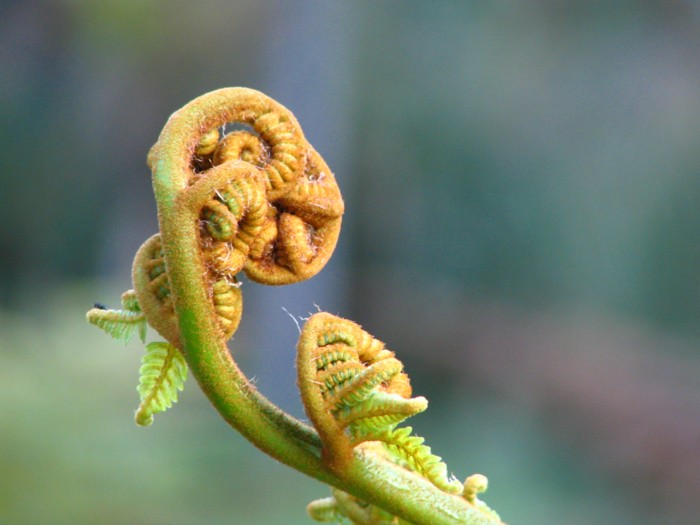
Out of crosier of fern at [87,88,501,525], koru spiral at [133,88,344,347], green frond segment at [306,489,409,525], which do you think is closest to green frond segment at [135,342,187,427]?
crosier of fern at [87,88,501,525]

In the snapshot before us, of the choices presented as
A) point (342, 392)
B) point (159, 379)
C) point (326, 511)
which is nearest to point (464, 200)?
point (326, 511)

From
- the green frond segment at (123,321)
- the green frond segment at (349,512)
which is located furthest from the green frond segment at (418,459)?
the green frond segment at (123,321)

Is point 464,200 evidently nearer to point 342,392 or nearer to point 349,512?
point 349,512

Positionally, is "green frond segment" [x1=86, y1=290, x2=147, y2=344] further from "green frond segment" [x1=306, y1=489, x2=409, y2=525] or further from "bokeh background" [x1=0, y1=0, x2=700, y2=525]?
"bokeh background" [x1=0, y1=0, x2=700, y2=525]

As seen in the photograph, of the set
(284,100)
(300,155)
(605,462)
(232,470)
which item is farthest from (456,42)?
(300,155)

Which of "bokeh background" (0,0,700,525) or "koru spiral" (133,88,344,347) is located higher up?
"bokeh background" (0,0,700,525)

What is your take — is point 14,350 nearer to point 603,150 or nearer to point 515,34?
point 603,150
